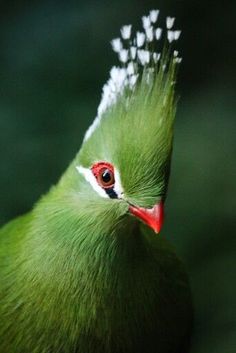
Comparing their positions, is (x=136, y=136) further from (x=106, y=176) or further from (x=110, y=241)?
(x=110, y=241)

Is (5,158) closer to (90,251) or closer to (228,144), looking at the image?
(228,144)

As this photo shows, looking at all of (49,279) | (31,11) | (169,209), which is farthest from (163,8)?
(49,279)

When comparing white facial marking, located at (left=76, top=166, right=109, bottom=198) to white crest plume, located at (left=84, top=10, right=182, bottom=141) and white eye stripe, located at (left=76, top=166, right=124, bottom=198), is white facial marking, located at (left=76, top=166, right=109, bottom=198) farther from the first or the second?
white crest plume, located at (left=84, top=10, right=182, bottom=141)

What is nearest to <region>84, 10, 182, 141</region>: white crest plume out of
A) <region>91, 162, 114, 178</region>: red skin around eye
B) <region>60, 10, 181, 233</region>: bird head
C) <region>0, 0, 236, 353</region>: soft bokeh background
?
<region>60, 10, 181, 233</region>: bird head

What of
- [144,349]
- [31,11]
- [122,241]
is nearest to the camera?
[122,241]

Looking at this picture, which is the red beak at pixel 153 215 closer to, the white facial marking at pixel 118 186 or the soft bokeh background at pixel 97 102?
the white facial marking at pixel 118 186

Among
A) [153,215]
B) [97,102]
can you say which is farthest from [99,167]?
[97,102]

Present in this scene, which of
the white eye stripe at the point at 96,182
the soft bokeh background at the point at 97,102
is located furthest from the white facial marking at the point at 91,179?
the soft bokeh background at the point at 97,102
